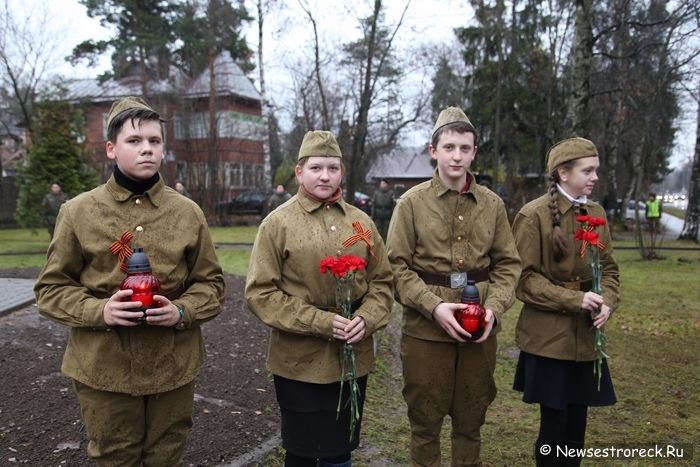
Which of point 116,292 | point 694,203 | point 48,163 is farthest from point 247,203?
point 116,292

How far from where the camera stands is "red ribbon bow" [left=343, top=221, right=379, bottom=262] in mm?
2736

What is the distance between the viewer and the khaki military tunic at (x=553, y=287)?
10.3 ft

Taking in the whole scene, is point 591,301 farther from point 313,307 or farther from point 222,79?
point 222,79

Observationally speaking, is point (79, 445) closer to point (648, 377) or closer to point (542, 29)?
point (648, 377)

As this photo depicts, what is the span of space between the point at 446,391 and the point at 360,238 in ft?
3.25

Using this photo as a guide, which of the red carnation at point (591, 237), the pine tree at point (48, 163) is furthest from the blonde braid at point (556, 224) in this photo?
the pine tree at point (48, 163)

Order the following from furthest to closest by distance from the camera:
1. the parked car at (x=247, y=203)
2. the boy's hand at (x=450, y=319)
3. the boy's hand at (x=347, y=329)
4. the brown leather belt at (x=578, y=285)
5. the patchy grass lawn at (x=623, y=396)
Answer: the parked car at (x=247, y=203) → the patchy grass lawn at (x=623, y=396) → the brown leather belt at (x=578, y=285) → the boy's hand at (x=450, y=319) → the boy's hand at (x=347, y=329)

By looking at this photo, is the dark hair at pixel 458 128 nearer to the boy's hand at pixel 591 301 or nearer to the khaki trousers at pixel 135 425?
the boy's hand at pixel 591 301

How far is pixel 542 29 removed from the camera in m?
21.4

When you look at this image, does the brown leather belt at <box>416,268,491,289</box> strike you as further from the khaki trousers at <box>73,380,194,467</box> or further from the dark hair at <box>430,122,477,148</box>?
the khaki trousers at <box>73,380,194,467</box>

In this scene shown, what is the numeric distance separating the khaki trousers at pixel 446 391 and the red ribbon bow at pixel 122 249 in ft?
5.07

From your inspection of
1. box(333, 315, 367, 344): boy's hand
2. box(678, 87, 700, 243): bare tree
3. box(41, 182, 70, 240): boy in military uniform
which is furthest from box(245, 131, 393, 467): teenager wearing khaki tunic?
box(678, 87, 700, 243): bare tree

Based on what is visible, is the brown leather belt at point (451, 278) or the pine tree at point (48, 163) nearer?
the brown leather belt at point (451, 278)

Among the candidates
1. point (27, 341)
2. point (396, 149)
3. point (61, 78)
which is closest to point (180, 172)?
point (61, 78)
